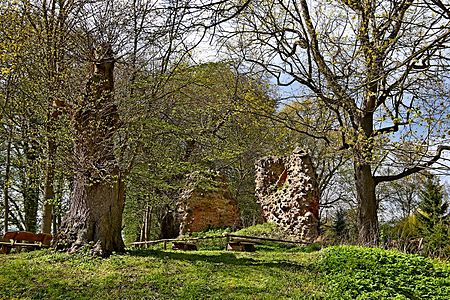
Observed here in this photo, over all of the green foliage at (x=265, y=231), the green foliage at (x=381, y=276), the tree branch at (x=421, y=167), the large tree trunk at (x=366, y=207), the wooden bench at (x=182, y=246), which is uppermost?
the tree branch at (x=421, y=167)

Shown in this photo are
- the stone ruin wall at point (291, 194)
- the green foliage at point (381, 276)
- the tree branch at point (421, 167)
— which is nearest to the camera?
the green foliage at point (381, 276)

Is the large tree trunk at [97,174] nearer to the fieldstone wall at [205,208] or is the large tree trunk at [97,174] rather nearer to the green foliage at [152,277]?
the green foliage at [152,277]

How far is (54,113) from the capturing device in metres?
10.3

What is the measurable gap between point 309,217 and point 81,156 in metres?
9.41

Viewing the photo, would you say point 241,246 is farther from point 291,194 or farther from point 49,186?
point 49,186

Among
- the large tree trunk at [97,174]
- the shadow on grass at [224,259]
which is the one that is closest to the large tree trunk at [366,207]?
the shadow on grass at [224,259]

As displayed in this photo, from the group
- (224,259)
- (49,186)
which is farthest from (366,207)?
(49,186)

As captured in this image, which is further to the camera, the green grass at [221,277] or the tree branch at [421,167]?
the tree branch at [421,167]

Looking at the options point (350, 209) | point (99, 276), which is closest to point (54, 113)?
point (99, 276)

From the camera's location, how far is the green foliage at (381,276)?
22.4ft

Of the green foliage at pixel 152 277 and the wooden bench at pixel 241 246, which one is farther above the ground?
the wooden bench at pixel 241 246

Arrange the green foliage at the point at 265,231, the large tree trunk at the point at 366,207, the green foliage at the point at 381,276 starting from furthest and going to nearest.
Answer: the green foliage at the point at 265,231, the large tree trunk at the point at 366,207, the green foliage at the point at 381,276

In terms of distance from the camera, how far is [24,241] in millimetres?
12000

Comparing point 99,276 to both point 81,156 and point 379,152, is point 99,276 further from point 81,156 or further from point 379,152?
point 379,152
